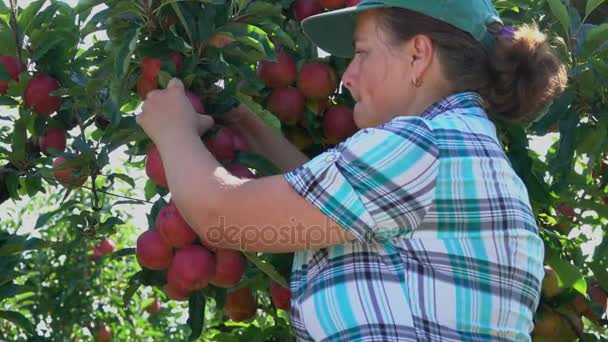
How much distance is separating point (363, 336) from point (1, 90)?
4.02ft

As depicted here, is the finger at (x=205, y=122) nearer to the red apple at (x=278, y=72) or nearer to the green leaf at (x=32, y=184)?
the red apple at (x=278, y=72)

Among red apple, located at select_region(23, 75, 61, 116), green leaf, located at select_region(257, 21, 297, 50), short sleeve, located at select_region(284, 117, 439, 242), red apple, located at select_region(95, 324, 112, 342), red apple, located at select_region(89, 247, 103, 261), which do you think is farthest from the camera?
red apple, located at select_region(89, 247, 103, 261)

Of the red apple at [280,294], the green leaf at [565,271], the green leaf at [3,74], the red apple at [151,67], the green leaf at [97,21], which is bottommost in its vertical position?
the green leaf at [565,271]

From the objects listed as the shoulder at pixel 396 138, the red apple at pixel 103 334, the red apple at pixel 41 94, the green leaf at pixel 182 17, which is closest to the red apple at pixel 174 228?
the green leaf at pixel 182 17

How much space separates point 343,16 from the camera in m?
2.00

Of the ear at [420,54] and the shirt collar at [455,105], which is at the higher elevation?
the ear at [420,54]

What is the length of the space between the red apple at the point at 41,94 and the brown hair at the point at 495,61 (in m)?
0.85

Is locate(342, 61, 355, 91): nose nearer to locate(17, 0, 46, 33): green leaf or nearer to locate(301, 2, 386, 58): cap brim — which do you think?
locate(301, 2, 386, 58): cap brim

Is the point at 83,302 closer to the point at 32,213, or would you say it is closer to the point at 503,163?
the point at 32,213

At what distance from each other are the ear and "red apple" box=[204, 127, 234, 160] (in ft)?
1.25

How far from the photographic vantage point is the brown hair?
1.82 metres

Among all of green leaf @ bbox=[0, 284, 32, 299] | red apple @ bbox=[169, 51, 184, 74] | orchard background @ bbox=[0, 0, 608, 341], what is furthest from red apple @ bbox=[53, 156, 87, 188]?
red apple @ bbox=[169, 51, 184, 74]

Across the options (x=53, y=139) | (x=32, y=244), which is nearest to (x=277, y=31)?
(x=53, y=139)

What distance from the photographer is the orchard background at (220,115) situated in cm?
199
